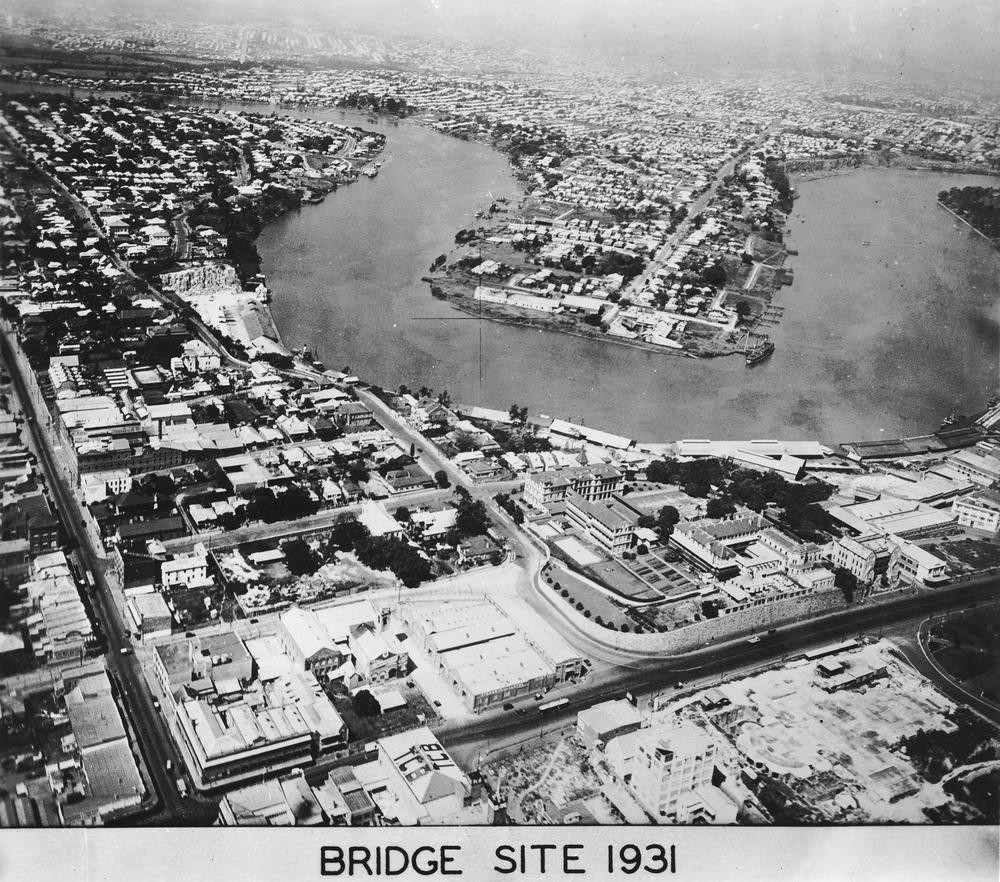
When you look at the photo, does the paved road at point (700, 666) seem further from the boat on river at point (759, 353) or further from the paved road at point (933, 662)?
the boat on river at point (759, 353)

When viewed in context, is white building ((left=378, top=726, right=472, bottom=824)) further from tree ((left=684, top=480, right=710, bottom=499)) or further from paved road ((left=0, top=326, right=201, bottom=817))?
tree ((left=684, top=480, right=710, bottom=499))

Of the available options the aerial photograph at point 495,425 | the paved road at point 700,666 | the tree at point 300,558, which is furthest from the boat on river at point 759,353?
the tree at point 300,558

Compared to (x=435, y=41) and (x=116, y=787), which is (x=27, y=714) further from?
(x=435, y=41)

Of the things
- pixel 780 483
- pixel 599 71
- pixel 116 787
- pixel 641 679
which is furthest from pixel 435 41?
pixel 116 787

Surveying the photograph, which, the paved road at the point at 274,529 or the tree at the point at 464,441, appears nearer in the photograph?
the paved road at the point at 274,529

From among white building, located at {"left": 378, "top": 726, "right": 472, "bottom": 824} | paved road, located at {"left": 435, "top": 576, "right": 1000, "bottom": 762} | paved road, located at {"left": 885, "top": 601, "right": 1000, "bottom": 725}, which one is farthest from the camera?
paved road, located at {"left": 885, "top": 601, "right": 1000, "bottom": 725}

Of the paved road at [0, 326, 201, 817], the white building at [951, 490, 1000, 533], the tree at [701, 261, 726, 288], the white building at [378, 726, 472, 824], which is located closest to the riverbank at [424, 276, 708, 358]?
the tree at [701, 261, 726, 288]
